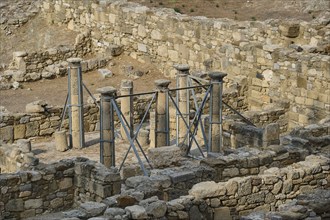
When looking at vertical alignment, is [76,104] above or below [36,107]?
above

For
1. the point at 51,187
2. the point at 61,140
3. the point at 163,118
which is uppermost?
the point at 163,118

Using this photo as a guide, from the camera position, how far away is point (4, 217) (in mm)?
17141

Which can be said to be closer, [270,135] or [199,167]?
[199,167]

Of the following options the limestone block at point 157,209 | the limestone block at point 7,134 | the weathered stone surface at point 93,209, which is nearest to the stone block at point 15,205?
the weathered stone surface at point 93,209

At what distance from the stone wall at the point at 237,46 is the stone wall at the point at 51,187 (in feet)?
28.8

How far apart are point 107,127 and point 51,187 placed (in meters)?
3.56

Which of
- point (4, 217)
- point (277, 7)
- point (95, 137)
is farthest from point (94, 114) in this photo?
point (277, 7)

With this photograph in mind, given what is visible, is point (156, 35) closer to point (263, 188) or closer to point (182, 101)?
point (182, 101)

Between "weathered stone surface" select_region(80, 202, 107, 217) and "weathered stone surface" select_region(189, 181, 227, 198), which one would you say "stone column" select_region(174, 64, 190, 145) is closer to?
"weathered stone surface" select_region(189, 181, 227, 198)

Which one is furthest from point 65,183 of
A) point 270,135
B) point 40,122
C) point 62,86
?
point 62,86

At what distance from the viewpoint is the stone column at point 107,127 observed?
2070cm

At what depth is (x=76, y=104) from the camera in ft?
79.8

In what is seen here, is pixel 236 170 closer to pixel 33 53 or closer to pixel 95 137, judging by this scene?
pixel 95 137

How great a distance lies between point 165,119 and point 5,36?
16764 mm
